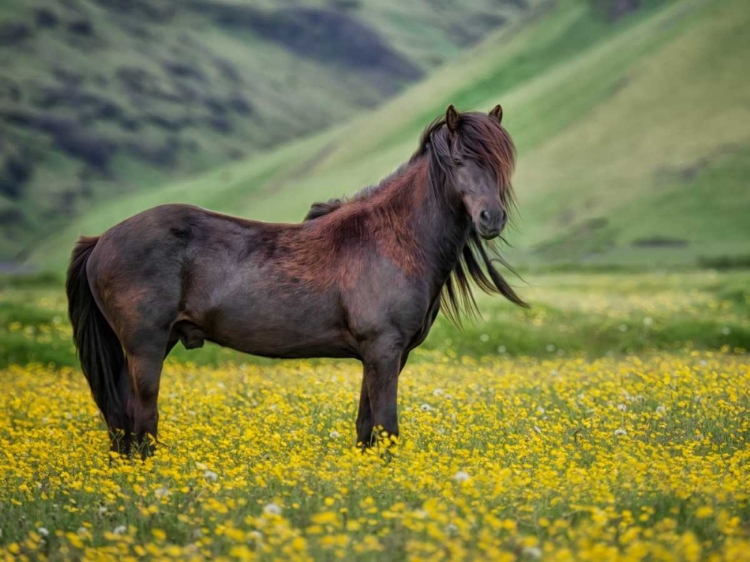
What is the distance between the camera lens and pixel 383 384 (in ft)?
29.2

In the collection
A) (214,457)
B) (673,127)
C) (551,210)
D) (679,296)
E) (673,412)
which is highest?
(673,127)

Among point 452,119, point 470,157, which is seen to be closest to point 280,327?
point 470,157

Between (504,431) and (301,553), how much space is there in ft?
15.5

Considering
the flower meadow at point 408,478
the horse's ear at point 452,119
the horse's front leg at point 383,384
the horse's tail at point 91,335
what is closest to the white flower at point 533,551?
the flower meadow at point 408,478

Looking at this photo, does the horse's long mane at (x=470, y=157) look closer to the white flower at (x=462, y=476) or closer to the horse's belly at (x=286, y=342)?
the horse's belly at (x=286, y=342)

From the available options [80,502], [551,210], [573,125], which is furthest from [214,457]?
[573,125]

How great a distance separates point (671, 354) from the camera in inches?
780

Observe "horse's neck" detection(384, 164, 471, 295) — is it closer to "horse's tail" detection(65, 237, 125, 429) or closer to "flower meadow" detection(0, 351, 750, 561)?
"flower meadow" detection(0, 351, 750, 561)

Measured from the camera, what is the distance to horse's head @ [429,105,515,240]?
8773mm

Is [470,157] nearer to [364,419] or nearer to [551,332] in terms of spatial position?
[364,419]

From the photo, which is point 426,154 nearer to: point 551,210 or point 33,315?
point 33,315

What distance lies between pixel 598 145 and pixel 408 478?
90904mm

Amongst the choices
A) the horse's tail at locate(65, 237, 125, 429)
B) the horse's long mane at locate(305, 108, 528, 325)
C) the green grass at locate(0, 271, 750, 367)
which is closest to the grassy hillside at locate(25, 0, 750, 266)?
the green grass at locate(0, 271, 750, 367)

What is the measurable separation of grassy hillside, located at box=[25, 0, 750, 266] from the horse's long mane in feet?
155
